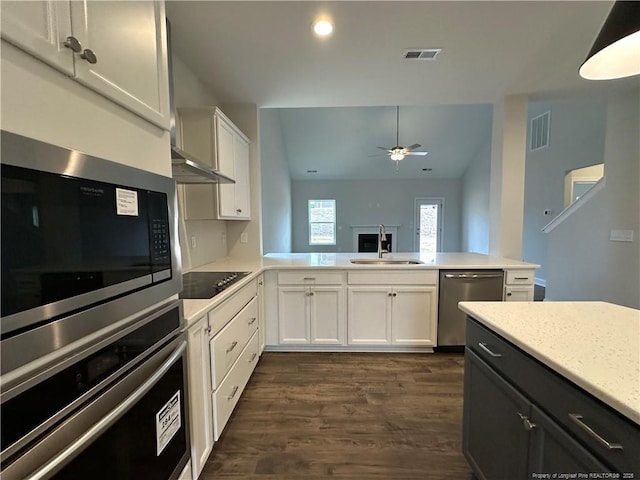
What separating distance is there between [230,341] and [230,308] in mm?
199

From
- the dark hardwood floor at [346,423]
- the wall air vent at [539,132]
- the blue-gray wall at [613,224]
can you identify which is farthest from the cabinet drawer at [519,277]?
the wall air vent at [539,132]

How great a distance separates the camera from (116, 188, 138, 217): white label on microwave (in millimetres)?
831

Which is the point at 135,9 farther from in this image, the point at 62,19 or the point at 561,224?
the point at 561,224

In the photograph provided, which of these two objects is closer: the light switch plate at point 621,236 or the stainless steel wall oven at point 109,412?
the stainless steel wall oven at point 109,412

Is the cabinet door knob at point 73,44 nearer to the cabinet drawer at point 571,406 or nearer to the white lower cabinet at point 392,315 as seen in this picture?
the cabinet drawer at point 571,406

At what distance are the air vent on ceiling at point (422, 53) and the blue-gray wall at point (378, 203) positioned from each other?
6958 millimetres

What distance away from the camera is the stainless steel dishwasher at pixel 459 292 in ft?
9.20

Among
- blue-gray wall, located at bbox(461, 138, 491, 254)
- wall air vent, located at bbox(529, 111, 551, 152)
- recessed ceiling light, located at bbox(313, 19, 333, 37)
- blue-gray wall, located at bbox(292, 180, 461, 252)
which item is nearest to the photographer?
recessed ceiling light, located at bbox(313, 19, 333, 37)

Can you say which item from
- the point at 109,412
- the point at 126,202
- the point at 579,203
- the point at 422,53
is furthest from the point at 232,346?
the point at 579,203

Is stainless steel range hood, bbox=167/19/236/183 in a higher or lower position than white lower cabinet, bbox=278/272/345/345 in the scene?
higher

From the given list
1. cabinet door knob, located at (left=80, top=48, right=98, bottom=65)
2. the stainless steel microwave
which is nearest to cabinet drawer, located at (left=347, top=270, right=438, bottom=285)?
the stainless steel microwave

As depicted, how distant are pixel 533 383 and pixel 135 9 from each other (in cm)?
182

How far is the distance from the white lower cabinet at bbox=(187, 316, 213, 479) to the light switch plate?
14.6ft

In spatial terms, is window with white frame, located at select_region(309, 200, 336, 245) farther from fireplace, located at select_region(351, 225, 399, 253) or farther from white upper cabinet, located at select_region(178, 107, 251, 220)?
white upper cabinet, located at select_region(178, 107, 251, 220)
